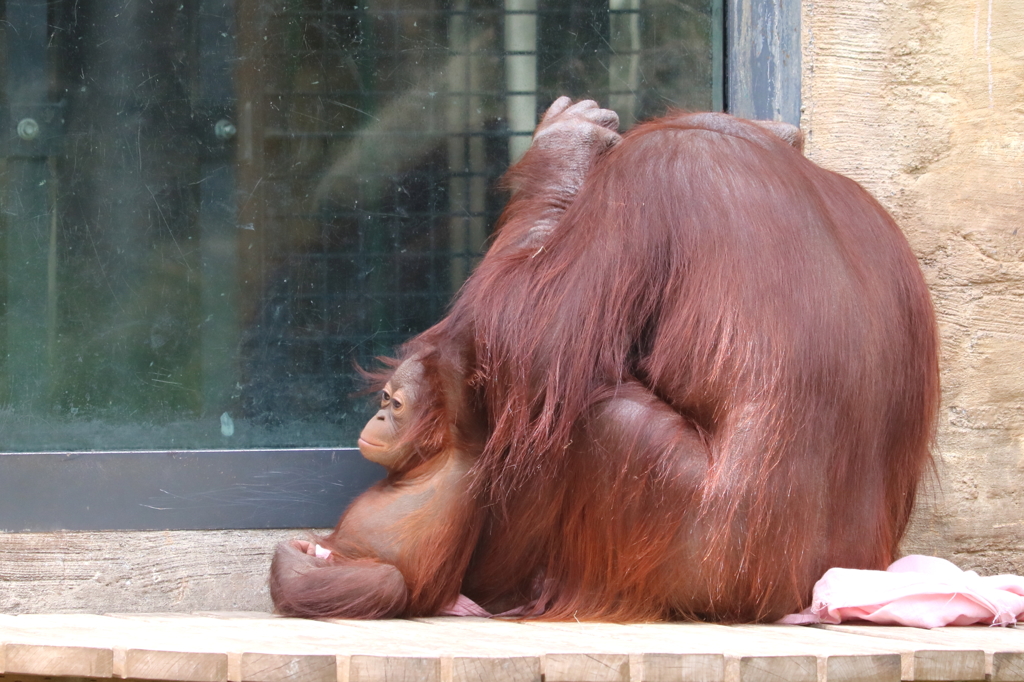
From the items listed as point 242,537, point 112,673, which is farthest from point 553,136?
point 112,673

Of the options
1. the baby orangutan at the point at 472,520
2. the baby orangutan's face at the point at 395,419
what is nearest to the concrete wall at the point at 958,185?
the baby orangutan at the point at 472,520

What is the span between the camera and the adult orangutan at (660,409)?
6.44 ft

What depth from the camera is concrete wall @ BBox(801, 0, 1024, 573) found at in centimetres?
287

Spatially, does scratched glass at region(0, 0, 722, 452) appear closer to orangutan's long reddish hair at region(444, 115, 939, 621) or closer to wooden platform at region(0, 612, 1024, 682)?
orangutan's long reddish hair at region(444, 115, 939, 621)

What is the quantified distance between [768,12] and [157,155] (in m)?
1.68

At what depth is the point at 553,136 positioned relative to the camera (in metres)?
2.45

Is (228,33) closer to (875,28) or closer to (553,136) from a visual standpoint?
(553,136)

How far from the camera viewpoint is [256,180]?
2.96 m

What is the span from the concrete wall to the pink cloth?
843mm

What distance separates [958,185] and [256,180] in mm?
1883

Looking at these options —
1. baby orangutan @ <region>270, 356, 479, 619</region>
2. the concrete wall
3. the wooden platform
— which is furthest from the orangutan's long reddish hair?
the concrete wall

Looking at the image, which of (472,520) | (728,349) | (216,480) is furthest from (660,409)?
(216,480)

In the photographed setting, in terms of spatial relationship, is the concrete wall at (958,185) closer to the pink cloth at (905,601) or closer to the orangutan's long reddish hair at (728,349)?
→ the orangutan's long reddish hair at (728,349)

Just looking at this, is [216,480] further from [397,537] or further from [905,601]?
[905,601]
